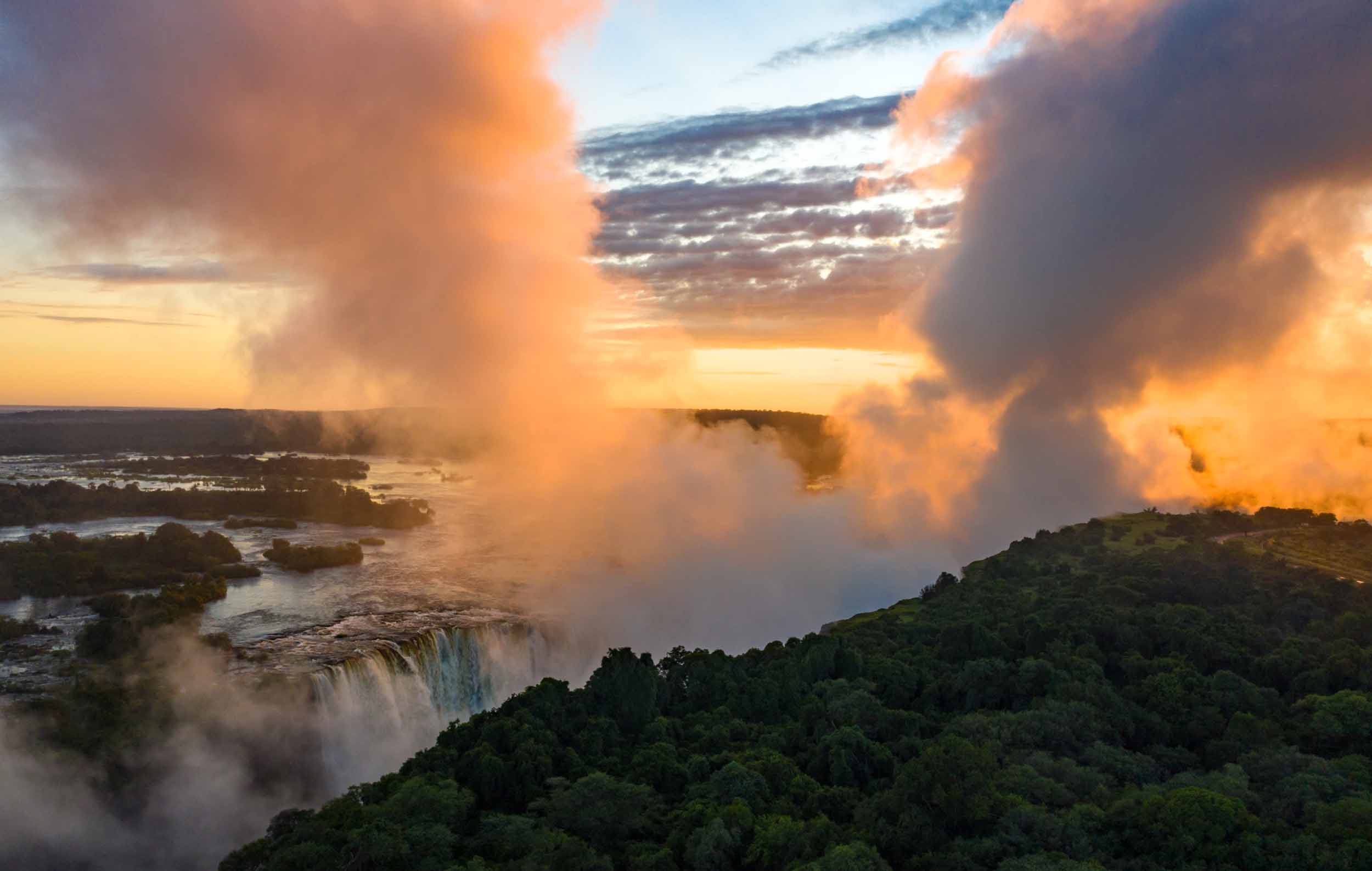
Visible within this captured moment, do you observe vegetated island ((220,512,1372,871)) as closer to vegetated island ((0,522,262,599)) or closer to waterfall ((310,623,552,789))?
waterfall ((310,623,552,789))

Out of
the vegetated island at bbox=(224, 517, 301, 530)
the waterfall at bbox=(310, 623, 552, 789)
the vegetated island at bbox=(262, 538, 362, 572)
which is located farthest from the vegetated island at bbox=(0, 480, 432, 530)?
the waterfall at bbox=(310, 623, 552, 789)

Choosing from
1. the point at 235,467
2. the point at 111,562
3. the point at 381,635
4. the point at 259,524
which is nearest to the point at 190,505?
the point at 259,524

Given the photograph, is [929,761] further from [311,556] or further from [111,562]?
[111,562]

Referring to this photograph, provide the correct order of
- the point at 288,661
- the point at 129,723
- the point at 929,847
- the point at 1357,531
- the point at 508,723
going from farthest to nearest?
the point at 1357,531 < the point at 288,661 < the point at 129,723 < the point at 508,723 < the point at 929,847

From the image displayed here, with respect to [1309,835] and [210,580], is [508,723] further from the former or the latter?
[210,580]

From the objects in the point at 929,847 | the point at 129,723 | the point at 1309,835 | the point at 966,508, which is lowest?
the point at 129,723

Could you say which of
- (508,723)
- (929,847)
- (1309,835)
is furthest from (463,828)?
(1309,835)

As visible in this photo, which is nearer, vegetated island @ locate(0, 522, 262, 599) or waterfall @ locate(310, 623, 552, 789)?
waterfall @ locate(310, 623, 552, 789)
